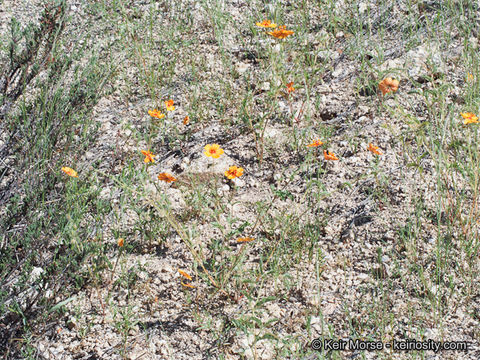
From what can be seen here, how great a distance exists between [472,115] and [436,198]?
1.64 feet

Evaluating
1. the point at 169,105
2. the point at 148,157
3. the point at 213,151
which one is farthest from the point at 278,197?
the point at 169,105

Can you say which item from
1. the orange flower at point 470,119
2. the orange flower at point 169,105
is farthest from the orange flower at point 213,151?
the orange flower at point 470,119

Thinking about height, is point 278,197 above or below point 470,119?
below

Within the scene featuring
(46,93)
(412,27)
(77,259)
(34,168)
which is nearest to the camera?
(77,259)

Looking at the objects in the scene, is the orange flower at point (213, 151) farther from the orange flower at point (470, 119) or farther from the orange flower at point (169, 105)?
the orange flower at point (470, 119)

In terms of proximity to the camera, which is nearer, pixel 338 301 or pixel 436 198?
pixel 338 301

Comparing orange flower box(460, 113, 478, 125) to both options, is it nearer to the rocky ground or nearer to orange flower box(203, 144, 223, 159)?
the rocky ground

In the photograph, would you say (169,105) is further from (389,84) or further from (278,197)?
(389,84)

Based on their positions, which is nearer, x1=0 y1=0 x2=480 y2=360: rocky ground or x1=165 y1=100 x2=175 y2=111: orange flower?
x1=0 y1=0 x2=480 y2=360: rocky ground

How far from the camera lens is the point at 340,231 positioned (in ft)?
8.43

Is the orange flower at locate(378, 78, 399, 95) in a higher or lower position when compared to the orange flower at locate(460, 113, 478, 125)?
higher

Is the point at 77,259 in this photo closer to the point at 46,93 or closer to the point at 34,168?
the point at 34,168

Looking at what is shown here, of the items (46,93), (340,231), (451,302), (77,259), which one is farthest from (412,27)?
(77,259)

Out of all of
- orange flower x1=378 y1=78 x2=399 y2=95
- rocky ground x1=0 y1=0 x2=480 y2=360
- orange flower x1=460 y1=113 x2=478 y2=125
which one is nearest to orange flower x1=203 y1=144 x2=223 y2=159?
rocky ground x1=0 y1=0 x2=480 y2=360
